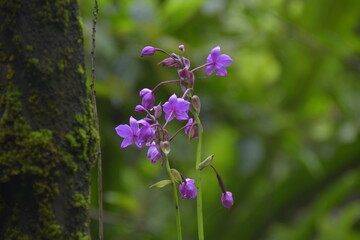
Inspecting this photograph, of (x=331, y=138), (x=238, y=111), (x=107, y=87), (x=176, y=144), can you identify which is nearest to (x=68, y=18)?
(x=107, y=87)

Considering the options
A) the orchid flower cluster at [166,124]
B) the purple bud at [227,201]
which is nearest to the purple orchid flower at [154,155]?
the orchid flower cluster at [166,124]

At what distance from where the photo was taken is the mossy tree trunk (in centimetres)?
102

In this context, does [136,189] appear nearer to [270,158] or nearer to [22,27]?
[270,158]

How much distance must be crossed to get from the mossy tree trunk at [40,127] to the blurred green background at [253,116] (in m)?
1.45

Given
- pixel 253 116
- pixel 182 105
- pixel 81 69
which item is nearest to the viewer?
pixel 182 105

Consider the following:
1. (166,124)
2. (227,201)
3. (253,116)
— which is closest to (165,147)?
(166,124)

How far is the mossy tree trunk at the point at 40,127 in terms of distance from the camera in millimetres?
1023

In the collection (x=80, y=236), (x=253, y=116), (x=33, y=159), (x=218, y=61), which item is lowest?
(x=80, y=236)

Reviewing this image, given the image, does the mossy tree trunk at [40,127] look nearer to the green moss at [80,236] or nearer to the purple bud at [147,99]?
the green moss at [80,236]

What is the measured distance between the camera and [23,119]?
103 cm

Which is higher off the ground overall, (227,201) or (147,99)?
(147,99)

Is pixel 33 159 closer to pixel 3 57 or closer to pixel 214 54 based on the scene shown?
pixel 3 57

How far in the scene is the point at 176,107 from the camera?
0.97 metres

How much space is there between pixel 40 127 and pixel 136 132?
174mm
